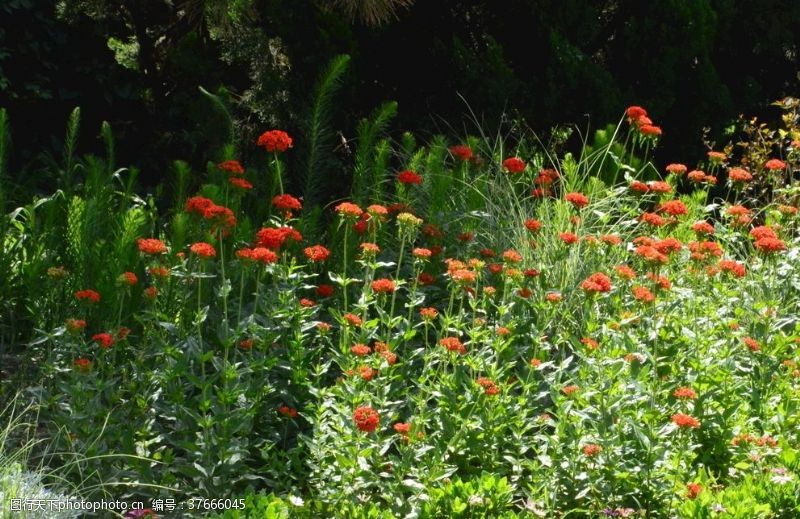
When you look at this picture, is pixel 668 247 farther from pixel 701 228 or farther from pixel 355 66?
pixel 355 66

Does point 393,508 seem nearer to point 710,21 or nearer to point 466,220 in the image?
point 466,220

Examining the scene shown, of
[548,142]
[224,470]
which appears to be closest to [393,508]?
[224,470]

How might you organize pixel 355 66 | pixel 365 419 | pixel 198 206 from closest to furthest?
pixel 365 419, pixel 198 206, pixel 355 66

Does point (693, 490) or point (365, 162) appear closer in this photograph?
point (693, 490)

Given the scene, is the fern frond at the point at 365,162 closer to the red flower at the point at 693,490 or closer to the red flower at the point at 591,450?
the red flower at the point at 591,450

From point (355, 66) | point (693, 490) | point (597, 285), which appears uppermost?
point (355, 66)

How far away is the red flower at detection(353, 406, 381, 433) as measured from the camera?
3371mm

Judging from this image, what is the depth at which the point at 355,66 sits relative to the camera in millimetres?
7020

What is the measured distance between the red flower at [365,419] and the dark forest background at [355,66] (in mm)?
3349

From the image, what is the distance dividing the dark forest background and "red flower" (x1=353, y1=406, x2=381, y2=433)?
335 cm

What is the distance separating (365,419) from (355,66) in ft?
13.2

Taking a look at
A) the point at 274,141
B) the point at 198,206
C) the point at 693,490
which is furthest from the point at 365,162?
the point at 693,490

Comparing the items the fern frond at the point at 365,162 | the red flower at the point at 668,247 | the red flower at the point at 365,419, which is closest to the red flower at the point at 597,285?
the red flower at the point at 668,247

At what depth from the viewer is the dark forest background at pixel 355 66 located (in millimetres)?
6879
